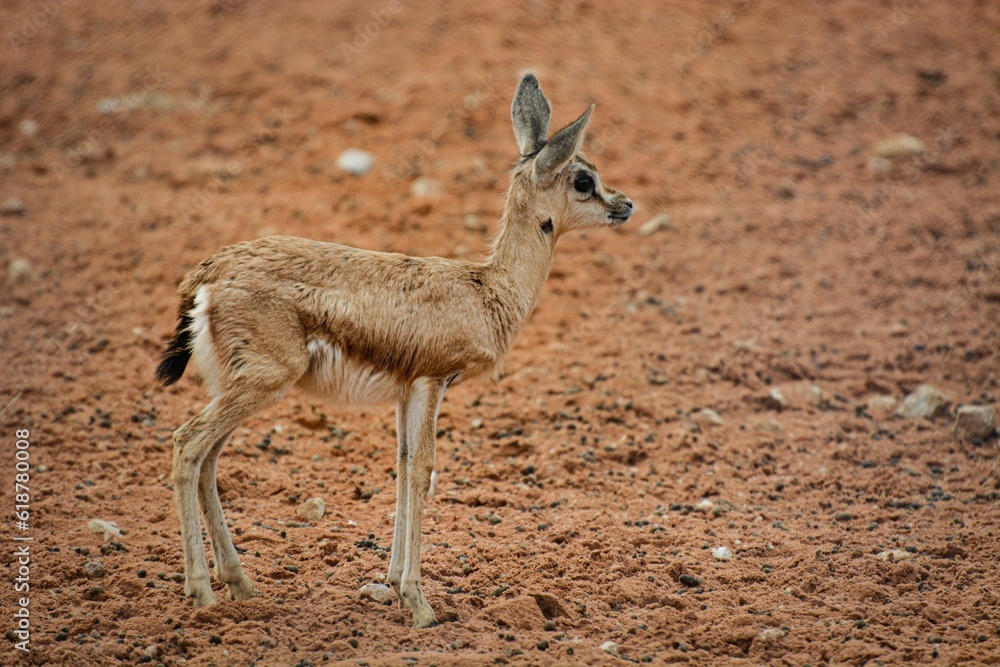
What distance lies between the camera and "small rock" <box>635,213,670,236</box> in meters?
12.2

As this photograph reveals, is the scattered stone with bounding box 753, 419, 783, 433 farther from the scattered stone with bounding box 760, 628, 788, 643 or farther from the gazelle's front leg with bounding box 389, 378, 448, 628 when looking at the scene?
the gazelle's front leg with bounding box 389, 378, 448, 628

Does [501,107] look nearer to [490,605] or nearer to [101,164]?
[101,164]

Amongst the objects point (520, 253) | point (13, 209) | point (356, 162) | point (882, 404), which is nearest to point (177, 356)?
point (520, 253)

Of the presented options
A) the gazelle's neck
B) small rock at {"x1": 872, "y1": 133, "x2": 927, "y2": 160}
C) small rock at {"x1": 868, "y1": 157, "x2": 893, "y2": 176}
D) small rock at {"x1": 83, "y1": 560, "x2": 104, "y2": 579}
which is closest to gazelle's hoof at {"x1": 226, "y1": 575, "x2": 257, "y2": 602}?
small rock at {"x1": 83, "y1": 560, "x2": 104, "y2": 579}

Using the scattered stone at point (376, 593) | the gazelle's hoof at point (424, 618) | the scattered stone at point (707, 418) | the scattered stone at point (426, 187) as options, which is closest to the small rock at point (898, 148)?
the scattered stone at point (426, 187)

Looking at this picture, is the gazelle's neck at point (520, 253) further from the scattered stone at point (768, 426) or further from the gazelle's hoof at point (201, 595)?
the scattered stone at point (768, 426)

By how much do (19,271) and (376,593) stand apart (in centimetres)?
658

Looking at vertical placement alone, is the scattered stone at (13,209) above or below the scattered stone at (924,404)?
above

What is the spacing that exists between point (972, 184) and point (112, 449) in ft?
36.1

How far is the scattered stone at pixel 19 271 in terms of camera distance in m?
10.7

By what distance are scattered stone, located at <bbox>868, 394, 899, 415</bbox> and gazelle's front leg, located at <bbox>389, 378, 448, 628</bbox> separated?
15.5ft

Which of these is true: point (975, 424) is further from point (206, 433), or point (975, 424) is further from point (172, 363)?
point (172, 363)

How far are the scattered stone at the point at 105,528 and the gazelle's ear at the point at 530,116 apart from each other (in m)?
4.00

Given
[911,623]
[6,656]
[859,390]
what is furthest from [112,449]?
[859,390]
